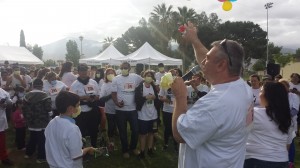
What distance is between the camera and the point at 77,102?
3.46m

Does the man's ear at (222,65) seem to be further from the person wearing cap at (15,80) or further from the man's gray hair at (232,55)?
the person wearing cap at (15,80)

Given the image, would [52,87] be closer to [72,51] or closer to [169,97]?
[169,97]

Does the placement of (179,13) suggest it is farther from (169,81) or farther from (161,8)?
(169,81)

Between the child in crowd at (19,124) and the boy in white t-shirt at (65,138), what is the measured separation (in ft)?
15.1

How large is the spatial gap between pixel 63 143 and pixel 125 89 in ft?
12.6

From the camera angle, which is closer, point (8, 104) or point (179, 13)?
point (8, 104)

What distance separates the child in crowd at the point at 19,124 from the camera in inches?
295

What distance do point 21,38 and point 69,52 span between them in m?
32.2

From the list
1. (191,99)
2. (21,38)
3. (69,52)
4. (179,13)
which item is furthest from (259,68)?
(21,38)

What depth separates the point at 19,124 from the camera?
24.6ft

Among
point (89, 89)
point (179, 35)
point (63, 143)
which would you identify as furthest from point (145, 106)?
point (179, 35)

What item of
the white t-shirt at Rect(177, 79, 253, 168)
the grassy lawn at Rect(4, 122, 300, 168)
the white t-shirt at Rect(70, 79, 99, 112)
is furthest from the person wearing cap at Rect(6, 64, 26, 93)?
the white t-shirt at Rect(177, 79, 253, 168)

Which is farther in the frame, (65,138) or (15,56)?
(15,56)

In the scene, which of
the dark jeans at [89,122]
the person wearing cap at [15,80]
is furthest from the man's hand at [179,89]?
the person wearing cap at [15,80]
